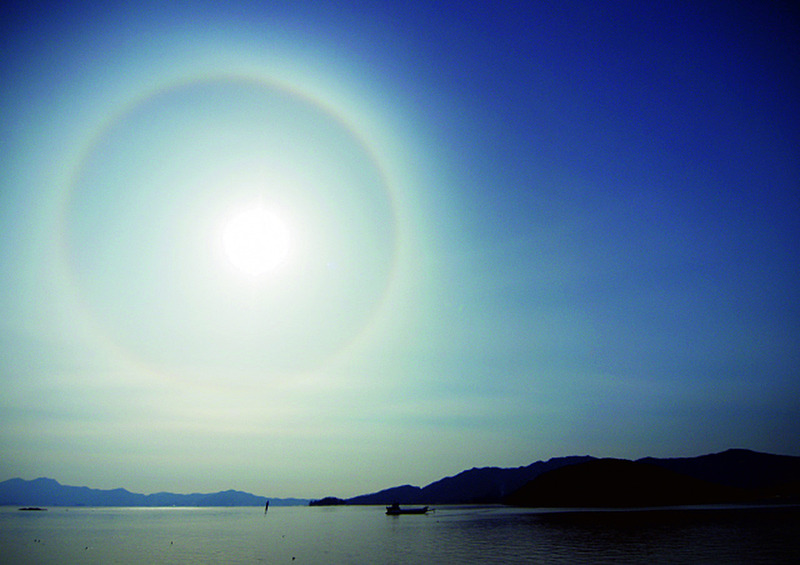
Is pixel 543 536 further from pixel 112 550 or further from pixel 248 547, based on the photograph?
pixel 112 550

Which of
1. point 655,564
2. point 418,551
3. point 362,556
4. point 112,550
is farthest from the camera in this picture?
point 112,550

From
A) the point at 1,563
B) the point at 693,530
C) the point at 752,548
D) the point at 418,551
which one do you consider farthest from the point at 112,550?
the point at 693,530

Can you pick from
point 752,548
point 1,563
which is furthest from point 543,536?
point 1,563

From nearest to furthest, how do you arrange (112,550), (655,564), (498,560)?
(655,564)
(498,560)
(112,550)

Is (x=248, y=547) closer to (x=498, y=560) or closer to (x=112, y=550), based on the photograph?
(x=112, y=550)

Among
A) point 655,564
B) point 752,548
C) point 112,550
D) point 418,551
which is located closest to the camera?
point 655,564

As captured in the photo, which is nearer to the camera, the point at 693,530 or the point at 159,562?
the point at 159,562

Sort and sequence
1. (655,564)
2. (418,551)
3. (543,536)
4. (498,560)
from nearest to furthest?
1. (655,564)
2. (498,560)
3. (418,551)
4. (543,536)

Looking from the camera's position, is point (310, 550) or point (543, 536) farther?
point (543, 536)
